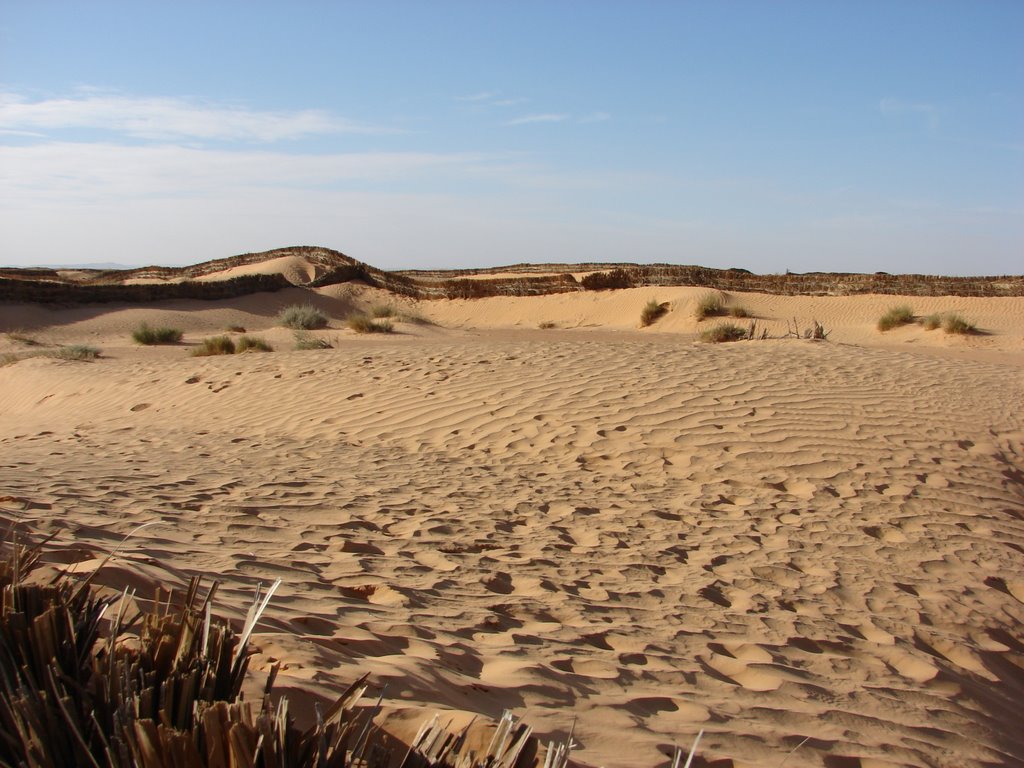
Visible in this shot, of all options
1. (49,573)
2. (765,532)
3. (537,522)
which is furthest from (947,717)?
(49,573)

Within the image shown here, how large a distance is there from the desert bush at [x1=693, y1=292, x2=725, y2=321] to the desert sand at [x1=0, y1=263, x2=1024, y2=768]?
12063 millimetres

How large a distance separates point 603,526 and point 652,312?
66.8 feet

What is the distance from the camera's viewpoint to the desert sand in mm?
3326

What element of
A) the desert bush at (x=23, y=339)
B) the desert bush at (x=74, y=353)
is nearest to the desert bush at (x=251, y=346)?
the desert bush at (x=74, y=353)

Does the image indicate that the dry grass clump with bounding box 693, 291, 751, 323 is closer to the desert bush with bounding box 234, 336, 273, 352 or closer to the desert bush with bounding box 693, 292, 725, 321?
the desert bush with bounding box 693, 292, 725, 321

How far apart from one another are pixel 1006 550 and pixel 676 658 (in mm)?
3837

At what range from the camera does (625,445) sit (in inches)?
320

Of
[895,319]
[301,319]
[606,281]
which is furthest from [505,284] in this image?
[895,319]

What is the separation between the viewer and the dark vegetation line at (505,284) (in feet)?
81.2

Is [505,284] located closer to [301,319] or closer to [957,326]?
[301,319]

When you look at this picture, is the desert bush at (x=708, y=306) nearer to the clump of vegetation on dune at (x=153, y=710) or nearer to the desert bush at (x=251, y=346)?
the desert bush at (x=251, y=346)

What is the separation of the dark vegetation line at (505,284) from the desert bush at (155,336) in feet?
19.1

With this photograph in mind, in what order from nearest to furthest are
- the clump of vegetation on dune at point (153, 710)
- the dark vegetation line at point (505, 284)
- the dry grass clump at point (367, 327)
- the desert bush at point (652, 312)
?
the clump of vegetation on dune at point (153, 710) → the dry grass clump at point (367, 327) → the dark vegetation line at point (505, 284) → the desert bush at point (652, 312)

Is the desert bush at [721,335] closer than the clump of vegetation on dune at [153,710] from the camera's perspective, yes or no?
No
